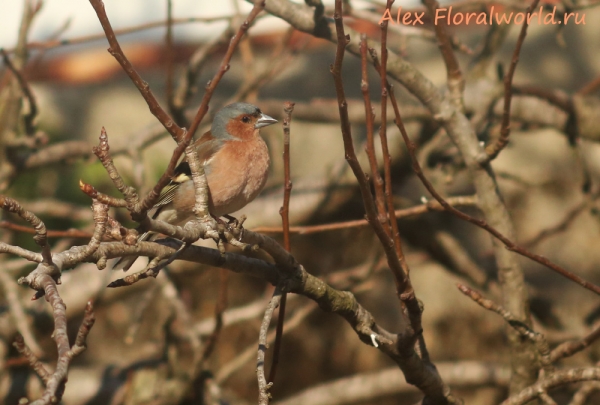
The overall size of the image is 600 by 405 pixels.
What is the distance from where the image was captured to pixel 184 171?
426 centimetres

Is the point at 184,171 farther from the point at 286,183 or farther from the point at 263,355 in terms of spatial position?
the point at 263,355

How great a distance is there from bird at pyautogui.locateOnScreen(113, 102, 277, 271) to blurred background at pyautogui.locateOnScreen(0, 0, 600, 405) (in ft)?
1.58

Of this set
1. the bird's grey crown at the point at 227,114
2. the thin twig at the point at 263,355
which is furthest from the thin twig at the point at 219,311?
the thin twig at the point at 263,355

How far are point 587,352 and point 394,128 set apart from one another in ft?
7.46

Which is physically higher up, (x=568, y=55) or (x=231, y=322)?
(x=568, y=55)

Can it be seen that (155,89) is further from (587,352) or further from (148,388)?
(587,352)

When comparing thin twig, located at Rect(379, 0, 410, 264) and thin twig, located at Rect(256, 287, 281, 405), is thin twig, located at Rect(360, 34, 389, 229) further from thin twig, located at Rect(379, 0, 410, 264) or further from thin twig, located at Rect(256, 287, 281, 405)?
thin twig, located at Rect(256, 287, 281, 405)

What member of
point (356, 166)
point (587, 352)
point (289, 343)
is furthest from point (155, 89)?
point (356, 166)

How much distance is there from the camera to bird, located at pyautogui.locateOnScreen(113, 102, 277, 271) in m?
4.01

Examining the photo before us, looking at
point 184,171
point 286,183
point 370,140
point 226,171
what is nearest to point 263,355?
point 286,183

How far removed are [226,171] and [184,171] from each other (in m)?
0.32

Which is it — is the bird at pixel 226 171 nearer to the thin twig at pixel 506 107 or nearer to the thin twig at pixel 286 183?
the thin twig at pixel 286 183

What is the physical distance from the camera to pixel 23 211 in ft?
5.70

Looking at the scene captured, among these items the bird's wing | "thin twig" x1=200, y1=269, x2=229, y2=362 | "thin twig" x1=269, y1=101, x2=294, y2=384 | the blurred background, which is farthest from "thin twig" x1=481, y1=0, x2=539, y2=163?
the bird's wing
